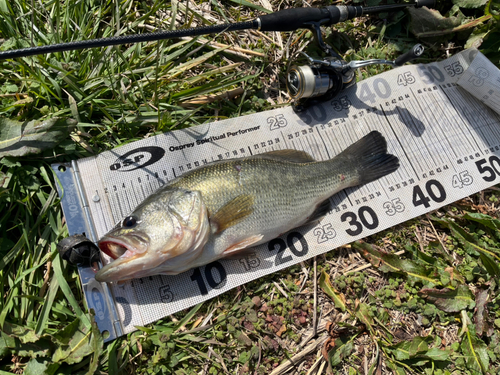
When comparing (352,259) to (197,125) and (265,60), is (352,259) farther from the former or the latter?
(265,60)

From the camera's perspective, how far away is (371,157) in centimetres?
334

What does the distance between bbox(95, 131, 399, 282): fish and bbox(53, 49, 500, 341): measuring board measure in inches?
8.3

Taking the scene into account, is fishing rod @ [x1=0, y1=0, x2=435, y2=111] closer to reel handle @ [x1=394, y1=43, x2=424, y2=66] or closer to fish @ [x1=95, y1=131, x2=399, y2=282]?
reel handle @ [x1=394, y1=43, x2=424, y2=66]

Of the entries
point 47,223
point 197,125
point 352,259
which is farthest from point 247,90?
point 47,223

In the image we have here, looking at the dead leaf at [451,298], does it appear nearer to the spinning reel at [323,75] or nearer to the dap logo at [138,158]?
the spinning reel at [323,75]

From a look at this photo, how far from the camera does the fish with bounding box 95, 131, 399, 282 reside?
241cm

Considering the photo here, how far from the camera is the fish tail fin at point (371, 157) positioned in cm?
329

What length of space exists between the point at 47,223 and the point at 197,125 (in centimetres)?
155

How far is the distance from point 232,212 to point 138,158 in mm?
1064

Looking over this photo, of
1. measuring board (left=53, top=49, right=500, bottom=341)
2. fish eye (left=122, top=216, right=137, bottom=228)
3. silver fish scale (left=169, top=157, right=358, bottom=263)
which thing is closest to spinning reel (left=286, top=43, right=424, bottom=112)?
measuring board (left=53, top=49, right=500, bottom=341)

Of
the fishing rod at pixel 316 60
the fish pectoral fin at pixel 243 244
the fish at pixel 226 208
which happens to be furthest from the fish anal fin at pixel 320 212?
the fishing rod at pixel 316 60

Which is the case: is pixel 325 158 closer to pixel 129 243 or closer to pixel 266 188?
pixel 266 188

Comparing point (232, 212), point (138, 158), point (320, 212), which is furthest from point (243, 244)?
point (138, 158)

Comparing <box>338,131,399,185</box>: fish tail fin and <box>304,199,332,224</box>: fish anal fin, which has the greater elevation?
<box>338,131,399,185</box>: fish tail fin
